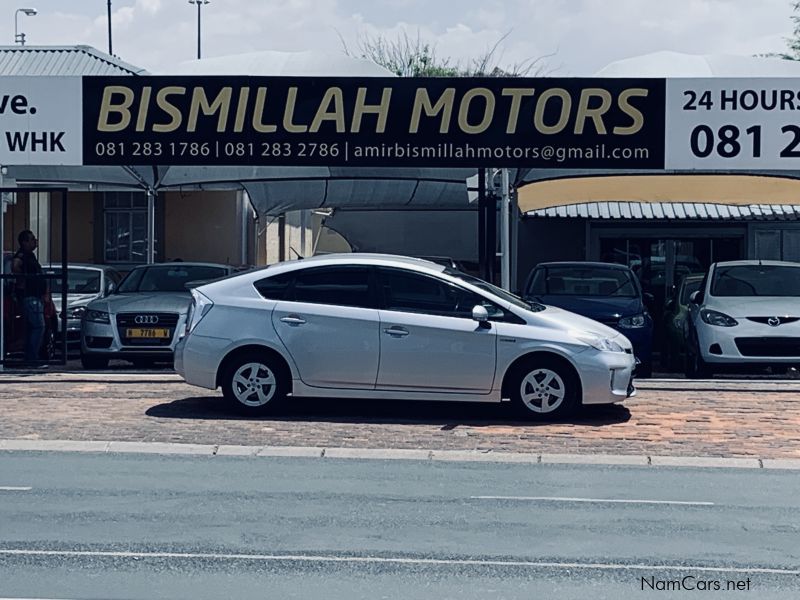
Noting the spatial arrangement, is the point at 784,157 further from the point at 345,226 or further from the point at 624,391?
the point at 345,226

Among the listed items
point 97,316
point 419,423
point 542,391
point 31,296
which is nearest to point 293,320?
point 419,423

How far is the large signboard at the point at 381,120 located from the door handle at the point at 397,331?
160 inches

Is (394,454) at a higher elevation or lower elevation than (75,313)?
lower

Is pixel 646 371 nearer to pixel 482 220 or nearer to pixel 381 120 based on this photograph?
pixel 482 220

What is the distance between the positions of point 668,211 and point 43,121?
12.4 meters

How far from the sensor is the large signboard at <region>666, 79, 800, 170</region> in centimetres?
1532

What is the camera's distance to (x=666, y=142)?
15484mm

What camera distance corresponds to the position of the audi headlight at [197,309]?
12.3 m

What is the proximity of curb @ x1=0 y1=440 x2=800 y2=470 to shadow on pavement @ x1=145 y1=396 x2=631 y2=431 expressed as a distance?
1.32 metres

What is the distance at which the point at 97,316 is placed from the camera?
1714 cm

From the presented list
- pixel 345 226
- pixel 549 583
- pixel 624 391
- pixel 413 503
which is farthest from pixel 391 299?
pixel 345 226

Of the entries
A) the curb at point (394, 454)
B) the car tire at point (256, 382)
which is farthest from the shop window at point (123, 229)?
the curb at point (394, 454)

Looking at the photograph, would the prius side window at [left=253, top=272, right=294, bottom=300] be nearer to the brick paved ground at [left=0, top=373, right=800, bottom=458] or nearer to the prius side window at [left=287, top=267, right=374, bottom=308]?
the prius side window at [left=287, top=267, right=374, bottom=308]

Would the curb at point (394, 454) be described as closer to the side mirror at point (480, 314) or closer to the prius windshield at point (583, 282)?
the side mirror at point (480, 314)
